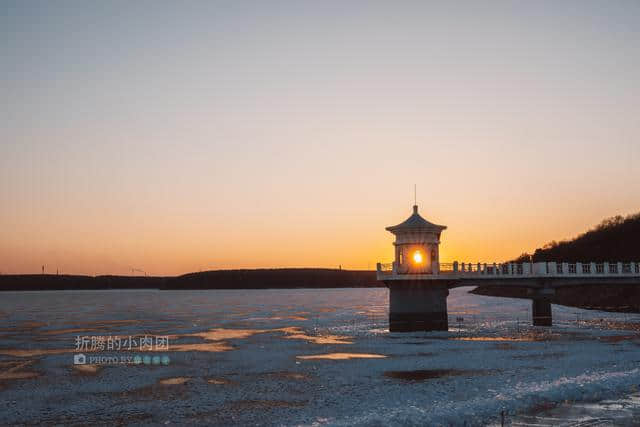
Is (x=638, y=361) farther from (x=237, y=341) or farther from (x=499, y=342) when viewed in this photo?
(x=237, y=341)

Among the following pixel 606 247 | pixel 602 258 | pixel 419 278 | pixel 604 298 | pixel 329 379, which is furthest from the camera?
pixel 606 247

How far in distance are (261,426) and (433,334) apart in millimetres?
31899

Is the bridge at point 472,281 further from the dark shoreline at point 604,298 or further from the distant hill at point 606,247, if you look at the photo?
the distant hill at point 606,247

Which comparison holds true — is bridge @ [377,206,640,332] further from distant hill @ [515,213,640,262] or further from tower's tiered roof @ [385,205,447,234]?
distant hill @ [515,213,640,262]

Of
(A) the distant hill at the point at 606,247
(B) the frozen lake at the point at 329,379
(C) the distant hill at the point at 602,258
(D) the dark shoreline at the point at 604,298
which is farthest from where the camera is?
(A) the distant hill at the point at 606,247

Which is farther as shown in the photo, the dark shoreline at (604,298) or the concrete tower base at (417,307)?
the dark shoreline at (604,298)

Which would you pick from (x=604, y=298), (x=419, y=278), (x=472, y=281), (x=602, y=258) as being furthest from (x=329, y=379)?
(x=602, y=258)

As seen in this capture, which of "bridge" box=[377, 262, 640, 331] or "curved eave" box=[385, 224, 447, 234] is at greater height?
"curved eave" box=[385, 224, 447, 234]

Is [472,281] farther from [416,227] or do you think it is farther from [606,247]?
[606,247]

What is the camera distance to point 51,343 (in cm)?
4722

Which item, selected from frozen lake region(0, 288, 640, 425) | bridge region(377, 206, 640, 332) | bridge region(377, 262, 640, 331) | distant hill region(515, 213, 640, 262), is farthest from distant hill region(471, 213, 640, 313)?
frozen lake region(0, 288, 640, 425)

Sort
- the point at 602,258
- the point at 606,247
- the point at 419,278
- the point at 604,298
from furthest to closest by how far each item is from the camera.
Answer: the point at 606,247 → the point at 602,258 → the point at 604,298 → the point at 419,278

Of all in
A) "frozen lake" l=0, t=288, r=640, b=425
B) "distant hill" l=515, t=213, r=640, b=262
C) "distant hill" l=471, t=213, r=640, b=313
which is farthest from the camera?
"distant hill" l=515, t=213, r=640, b=262

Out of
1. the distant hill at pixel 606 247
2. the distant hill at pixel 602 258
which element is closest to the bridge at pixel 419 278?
the distant hill at pixel 602 258
